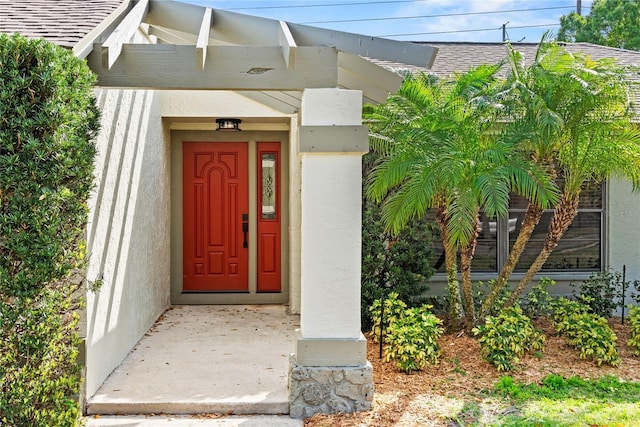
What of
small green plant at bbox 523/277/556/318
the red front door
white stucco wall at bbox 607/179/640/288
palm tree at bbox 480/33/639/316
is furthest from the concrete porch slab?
white stucco wall at bbox 607/179/640/288

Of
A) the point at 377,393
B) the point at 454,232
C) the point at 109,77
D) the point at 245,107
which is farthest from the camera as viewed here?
the point at 245,107

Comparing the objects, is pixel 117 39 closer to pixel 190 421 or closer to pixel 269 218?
pixel 190 421

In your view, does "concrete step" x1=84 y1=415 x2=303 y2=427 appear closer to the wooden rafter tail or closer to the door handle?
the wooden rafter tail

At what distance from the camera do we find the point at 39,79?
3779 mm

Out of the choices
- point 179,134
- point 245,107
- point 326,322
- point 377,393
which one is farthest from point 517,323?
point 179,134

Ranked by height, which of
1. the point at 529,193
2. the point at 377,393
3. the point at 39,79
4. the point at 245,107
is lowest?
the point at 377,393

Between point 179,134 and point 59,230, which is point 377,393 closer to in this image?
point 59,230

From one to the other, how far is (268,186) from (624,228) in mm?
5207

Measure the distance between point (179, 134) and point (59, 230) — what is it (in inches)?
223

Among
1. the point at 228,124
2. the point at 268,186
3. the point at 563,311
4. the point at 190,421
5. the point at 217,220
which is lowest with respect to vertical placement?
the point at 190,421

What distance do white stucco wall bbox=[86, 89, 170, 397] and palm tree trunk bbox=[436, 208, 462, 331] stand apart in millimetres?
3456

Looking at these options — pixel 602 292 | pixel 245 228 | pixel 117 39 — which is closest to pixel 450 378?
pixel 602 292

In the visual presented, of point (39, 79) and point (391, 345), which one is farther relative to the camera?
point (391, 345)

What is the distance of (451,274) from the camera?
282 inches
